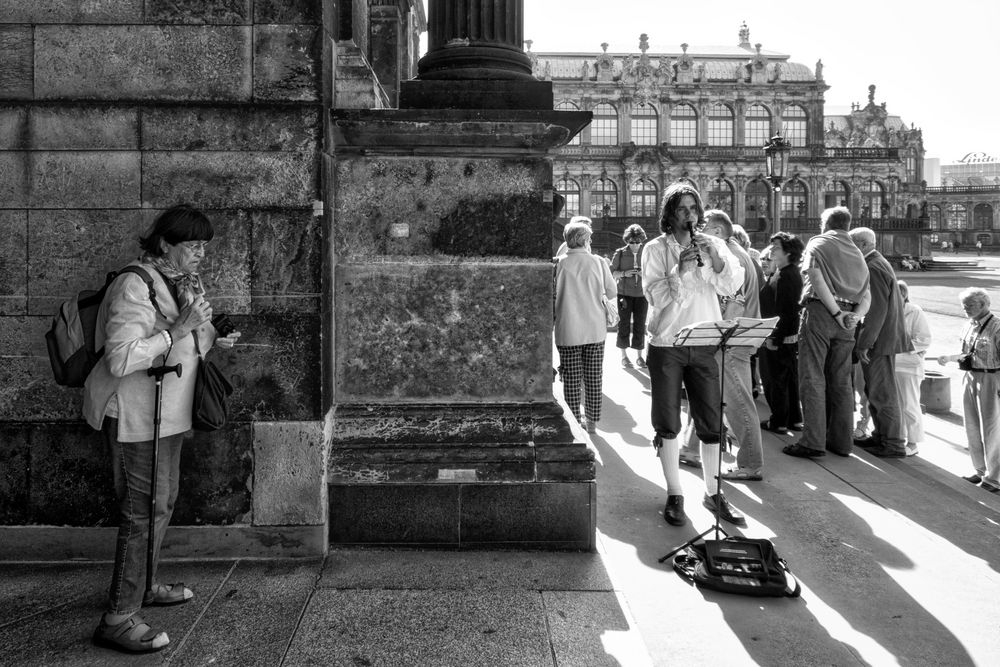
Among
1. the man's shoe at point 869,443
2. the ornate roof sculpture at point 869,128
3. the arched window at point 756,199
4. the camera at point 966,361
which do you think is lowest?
the man's shoe at point 869,443

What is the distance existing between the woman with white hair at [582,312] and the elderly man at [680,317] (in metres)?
1.71

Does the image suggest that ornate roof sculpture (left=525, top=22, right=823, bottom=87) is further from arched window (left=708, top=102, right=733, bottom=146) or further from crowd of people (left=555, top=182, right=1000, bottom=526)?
crowd of people (left=555, top=182, right=1000, bottom=526)

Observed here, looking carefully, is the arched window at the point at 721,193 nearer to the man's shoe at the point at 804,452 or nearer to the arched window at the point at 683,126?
the arched window at the point at 683,126

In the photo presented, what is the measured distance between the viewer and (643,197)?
60.2 meters

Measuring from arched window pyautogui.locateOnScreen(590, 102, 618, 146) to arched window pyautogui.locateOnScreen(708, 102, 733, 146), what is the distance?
7.67 meters

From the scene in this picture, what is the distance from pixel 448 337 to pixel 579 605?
5.01ft

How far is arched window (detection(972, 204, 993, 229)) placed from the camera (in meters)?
98.3

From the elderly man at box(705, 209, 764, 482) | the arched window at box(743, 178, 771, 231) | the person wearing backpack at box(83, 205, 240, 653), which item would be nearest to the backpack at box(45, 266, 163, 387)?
the person wearing backpack at box(83, 205, 240, 653)

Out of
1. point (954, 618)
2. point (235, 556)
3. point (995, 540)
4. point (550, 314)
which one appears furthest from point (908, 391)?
point (235, 556)

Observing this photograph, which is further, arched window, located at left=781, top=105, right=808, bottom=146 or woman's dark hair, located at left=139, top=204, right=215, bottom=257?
arched window, located at left=781, top=105, right=808, bottom=146

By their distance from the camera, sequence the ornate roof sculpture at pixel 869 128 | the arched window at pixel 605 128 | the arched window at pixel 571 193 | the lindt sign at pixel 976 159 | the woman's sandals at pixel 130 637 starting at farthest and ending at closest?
the lindt sign at pixel 976 159, the ornate roof sculpture at pixel 869 128, the arched window at pixel 605 128, the arched window at pixel 571 193, the woman's sandals at pixel 130 637

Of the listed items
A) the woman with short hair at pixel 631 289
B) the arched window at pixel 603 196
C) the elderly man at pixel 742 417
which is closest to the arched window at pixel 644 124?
the arched window at pixel 603 196

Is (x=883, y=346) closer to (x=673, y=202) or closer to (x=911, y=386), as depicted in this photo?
(x=911, y=386)

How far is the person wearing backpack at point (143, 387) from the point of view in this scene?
3051 mm
